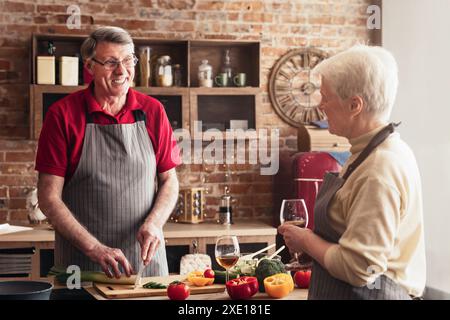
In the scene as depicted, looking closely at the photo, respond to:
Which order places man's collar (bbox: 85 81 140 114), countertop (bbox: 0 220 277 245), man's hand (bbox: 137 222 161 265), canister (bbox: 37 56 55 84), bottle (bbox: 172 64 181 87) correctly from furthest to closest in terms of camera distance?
1. bottle (bbox: 172 64 181 87)
2. canister (bbox: 37 56 55 84)
3. countertop (bbox: 0 220 277 245)
4. man's collar (bbox: 85 81 140 114)
5. man's hand (bbox: 137 222 161 265)

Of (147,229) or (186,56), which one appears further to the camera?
(186,56)

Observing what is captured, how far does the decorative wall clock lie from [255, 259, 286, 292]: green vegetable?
3.09 meters

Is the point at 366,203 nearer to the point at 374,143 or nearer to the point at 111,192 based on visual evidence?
the point at 374,143

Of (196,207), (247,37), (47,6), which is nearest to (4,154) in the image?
(47,6)

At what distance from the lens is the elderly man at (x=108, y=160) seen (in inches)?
109

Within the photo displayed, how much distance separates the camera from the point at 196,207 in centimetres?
496

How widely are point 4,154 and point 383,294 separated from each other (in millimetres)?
3826

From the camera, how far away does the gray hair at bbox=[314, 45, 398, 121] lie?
5.70 feet

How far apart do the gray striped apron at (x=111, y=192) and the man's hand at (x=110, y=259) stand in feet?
0.92

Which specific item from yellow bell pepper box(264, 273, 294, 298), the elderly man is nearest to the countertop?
the elderly man

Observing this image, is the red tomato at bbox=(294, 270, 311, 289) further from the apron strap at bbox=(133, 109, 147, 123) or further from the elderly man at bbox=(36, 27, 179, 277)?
the apron strap at bbox=(133, 109, 147, 123)

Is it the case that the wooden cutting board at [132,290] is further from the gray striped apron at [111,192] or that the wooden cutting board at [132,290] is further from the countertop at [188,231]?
the countertop at [188,231]

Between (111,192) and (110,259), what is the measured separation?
17.5 inches
